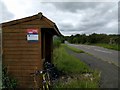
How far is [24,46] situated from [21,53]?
0.83 ft

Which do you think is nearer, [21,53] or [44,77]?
[44,77]

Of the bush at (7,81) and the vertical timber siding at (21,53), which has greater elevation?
the vertical timber siding at (21,53)

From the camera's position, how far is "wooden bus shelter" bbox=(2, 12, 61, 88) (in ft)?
29.6

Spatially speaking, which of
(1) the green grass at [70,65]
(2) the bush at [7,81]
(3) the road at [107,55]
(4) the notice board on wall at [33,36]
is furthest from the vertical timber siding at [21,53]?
(3) the road at [107,55]

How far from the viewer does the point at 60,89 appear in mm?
8812

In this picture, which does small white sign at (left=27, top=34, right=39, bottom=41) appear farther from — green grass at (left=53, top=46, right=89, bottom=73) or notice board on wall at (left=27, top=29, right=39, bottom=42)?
green grass at (left=53, top=46, right=89, bottom=73)

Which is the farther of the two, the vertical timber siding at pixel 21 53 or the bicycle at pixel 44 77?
the vertical timber siding at pixel 21 53

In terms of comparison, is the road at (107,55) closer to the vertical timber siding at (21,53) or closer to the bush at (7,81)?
the vertical timber siding at (21,53)

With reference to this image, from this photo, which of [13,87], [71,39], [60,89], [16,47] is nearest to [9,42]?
[16,47]

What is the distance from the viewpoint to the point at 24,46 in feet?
30.0

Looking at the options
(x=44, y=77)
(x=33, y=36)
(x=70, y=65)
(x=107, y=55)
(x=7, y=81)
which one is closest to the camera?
(x=44, y=77)

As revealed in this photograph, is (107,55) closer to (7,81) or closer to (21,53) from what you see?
(21,53)

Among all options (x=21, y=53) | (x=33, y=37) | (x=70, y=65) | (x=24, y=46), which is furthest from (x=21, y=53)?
(x=70, y=65)

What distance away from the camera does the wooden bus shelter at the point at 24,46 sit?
29.6ft
